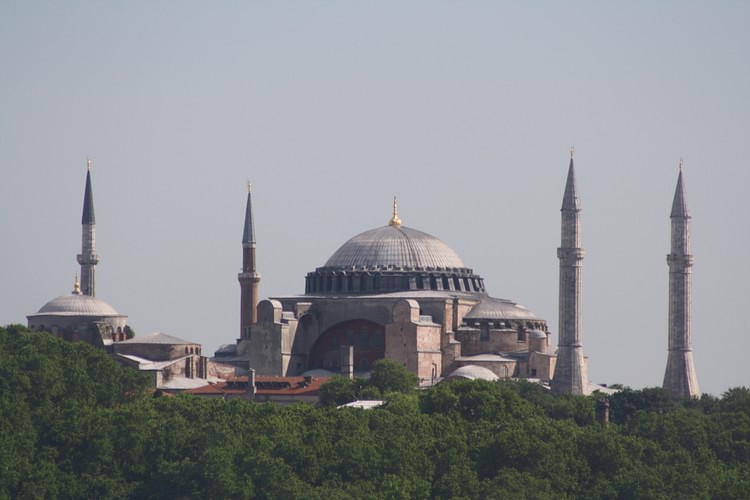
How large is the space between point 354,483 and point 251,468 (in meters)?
2.60

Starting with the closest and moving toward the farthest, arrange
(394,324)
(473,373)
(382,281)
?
(473,373) → (394,324) → (382,281)

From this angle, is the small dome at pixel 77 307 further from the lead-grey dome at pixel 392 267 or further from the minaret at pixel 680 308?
the minaret at pixel 680 308

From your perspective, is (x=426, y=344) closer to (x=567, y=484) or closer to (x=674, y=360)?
(x=674, y=360)

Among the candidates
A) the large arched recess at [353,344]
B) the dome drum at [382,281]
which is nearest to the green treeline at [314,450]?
the large arched recess at [353,344]

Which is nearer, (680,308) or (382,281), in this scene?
(680,308)

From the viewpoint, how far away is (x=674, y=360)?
328 feet

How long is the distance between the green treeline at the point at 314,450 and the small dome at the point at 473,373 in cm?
1463

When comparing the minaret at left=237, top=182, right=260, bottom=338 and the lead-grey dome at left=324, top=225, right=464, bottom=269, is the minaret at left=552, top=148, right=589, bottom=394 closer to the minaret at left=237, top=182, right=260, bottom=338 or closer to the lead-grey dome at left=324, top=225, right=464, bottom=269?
the lead-grey dome at left=324, top=225, right=464, bottom=269

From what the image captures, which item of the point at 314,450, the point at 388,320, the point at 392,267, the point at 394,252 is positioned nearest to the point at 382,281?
the point at 392,267

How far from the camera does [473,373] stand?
314 feet

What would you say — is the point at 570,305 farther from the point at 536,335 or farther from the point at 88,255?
the point at 88,255

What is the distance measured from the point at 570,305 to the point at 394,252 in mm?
10830

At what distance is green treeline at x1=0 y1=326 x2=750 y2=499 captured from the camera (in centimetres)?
6750

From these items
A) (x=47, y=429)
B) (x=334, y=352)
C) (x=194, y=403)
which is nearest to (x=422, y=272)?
(x=334, y=352)
